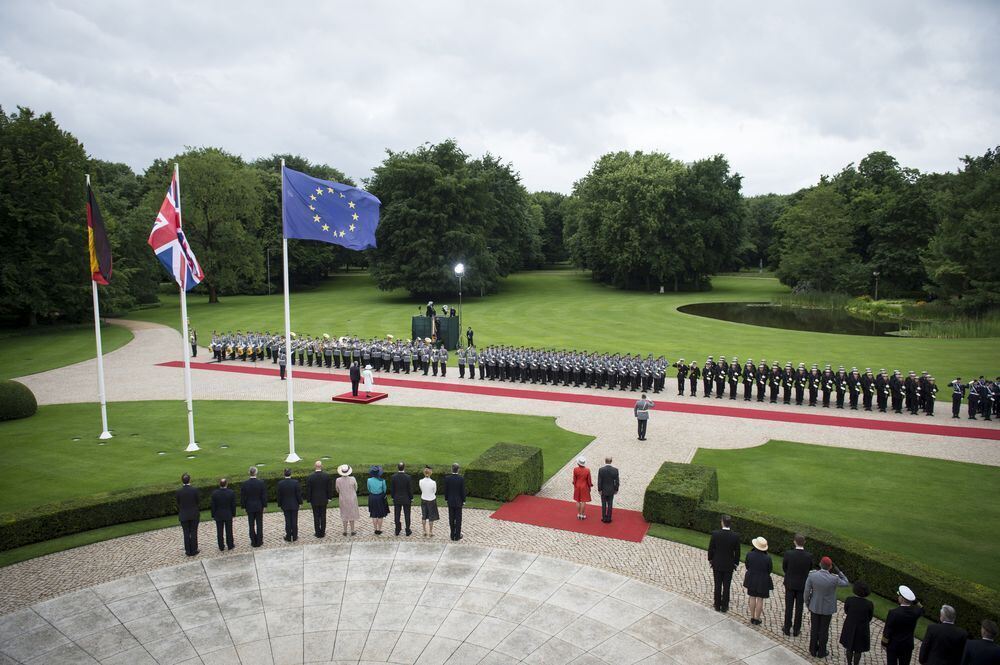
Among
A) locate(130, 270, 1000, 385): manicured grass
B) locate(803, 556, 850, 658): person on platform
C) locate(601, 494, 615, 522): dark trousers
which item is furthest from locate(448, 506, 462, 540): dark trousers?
locate(130, 270, 1000, 385): manicured grass

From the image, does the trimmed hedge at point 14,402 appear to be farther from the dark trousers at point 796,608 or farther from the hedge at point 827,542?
the dark trousers at point 796,608

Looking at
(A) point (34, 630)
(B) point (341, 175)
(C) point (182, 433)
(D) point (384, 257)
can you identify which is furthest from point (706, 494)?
(B) point (341, 175)

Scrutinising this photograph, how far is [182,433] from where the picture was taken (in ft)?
65.6

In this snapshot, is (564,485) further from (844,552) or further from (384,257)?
(384,257)

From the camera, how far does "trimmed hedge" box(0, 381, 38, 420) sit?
22000mm

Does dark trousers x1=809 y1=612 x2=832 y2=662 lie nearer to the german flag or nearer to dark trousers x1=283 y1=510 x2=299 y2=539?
dark trousers x1=283 y1=510 x2=299 y2=539

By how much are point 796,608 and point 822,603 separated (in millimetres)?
681

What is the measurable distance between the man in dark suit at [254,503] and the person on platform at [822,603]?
30.7 ft

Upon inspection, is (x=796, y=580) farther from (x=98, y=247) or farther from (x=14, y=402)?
(x=14, y=402)

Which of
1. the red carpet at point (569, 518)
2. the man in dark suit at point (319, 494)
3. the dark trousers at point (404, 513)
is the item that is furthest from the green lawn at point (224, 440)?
the man in dark suit at point (319, 494)

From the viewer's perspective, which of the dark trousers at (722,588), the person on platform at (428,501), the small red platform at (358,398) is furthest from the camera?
the small red platform at (358,398)

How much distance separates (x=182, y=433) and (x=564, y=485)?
40.7 ft

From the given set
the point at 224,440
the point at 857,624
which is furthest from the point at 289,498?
the point at 857,624

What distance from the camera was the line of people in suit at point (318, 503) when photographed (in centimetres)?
1179
